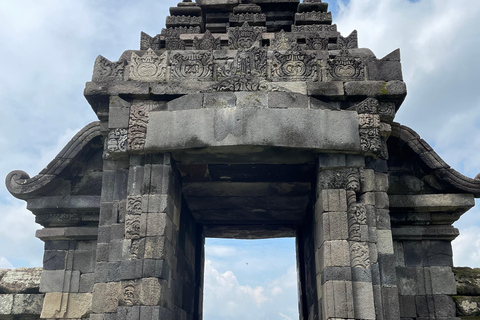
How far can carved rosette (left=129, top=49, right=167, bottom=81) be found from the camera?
714cm

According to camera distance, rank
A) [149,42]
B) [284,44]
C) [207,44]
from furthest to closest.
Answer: [149,42]
[207,44]
[284,44]

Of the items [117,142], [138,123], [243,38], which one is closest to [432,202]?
[243,38]

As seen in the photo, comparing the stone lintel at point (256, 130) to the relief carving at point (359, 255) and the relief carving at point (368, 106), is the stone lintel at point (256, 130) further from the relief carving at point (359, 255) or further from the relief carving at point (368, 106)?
the relief carving at point (359, 255)

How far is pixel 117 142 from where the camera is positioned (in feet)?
22.5

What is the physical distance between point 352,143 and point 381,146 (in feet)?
1.77

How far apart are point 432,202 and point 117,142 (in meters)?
5.27

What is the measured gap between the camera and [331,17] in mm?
9391

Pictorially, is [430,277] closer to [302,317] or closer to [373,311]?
[373,311]

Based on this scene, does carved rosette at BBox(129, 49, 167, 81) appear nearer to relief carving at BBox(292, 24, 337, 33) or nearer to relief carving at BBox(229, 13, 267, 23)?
relief carving at BBox(229, 13, 267, 23)

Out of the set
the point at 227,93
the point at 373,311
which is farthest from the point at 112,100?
the point at 373,311

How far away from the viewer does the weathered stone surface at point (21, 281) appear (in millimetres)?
8414

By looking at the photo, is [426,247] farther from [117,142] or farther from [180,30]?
[180,30]

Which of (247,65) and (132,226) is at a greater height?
(247,65)

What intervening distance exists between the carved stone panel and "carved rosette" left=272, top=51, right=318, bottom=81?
0.60ft
